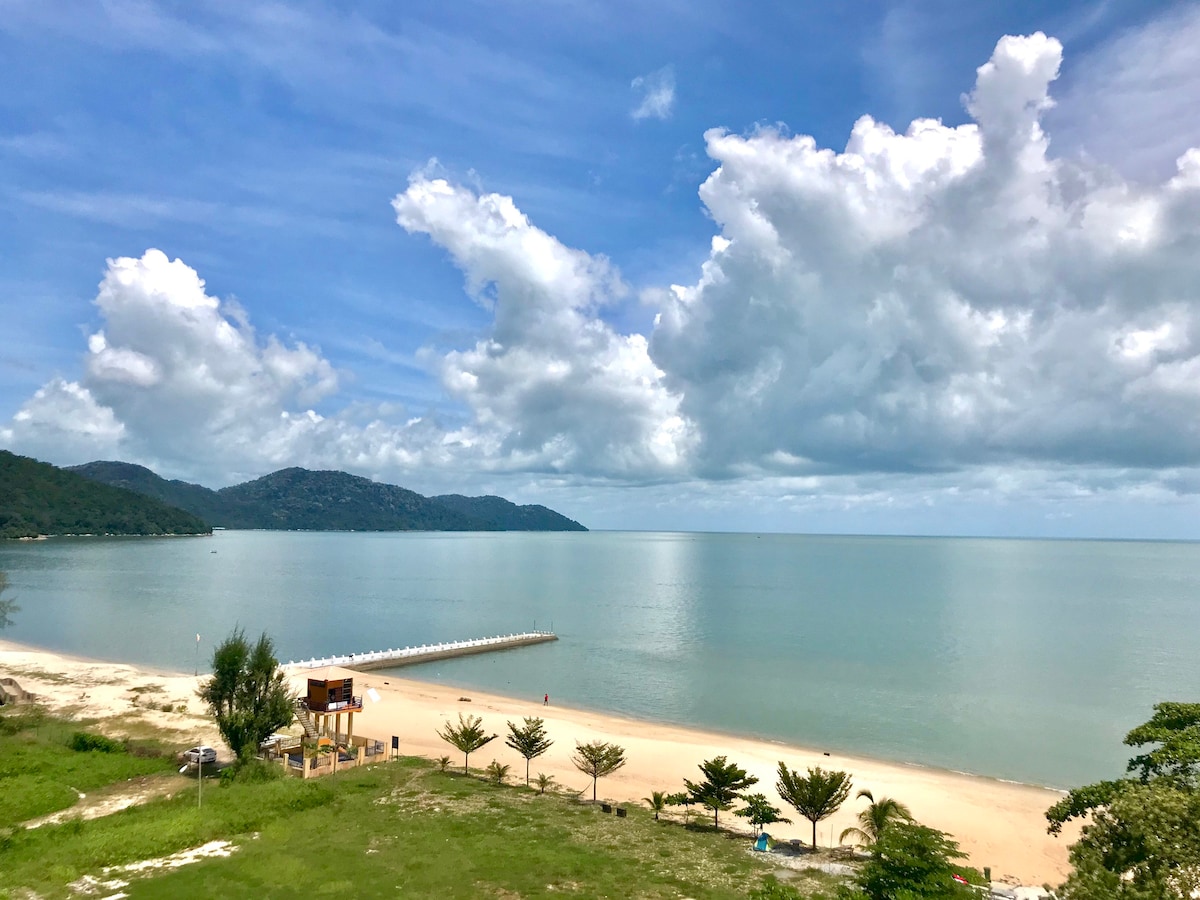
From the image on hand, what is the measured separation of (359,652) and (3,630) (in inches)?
1741

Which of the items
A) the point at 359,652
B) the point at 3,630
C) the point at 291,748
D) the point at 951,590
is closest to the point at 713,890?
the point at 291,748

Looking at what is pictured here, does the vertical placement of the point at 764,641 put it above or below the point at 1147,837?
below

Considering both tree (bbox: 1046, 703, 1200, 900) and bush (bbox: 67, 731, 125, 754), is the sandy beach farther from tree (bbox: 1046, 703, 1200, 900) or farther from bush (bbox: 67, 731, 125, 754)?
tree (bbox: 1046, 703, 1200, 900)

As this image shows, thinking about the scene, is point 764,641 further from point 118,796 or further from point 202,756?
point 118,796

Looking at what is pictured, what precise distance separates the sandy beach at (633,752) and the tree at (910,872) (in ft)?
43.2

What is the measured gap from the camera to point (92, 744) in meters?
29.2

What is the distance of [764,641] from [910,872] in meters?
69.0

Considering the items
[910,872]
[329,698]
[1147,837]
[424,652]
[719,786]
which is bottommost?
[424,652]

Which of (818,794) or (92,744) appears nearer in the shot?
(818,794)

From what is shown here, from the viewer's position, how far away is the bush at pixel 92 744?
2903 cm

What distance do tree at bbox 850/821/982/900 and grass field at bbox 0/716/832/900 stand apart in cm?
548

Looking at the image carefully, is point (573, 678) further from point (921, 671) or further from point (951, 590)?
point (951, 590)

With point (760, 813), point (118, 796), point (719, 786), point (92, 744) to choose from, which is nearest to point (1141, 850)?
point (760, 813)

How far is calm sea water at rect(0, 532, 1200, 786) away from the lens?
4906cm
